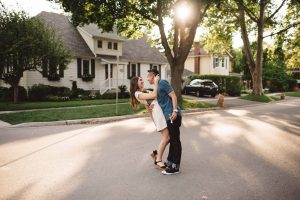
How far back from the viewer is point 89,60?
3250cm

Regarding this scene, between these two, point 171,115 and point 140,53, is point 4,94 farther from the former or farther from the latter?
point 171,115

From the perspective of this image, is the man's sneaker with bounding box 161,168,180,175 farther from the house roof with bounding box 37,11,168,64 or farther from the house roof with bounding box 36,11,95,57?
the house roof with bounding box 36,11,95,57

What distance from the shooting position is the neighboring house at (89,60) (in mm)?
30062

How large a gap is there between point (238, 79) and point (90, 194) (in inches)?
1298

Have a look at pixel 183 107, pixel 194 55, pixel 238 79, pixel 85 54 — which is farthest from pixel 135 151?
pixel 194 55

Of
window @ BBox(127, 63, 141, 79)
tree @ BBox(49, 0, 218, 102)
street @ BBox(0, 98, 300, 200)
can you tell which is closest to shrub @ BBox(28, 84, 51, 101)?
tree @ BBox(49, 0, 218, 102)

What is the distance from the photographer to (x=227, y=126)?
1240cm

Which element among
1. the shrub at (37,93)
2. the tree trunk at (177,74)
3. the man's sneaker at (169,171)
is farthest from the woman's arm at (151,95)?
the shrub at (37,93)

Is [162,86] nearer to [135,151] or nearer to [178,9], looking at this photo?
[135,151]

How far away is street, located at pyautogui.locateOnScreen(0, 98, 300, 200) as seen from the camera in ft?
17.4

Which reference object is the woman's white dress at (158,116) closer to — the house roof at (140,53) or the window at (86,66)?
the window at (86,66)

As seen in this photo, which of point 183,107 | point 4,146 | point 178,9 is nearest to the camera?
point 4,146

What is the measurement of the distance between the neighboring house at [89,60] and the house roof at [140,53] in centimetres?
16

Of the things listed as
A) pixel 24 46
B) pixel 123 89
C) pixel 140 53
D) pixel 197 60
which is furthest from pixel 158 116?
pixel 197 60
